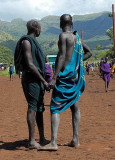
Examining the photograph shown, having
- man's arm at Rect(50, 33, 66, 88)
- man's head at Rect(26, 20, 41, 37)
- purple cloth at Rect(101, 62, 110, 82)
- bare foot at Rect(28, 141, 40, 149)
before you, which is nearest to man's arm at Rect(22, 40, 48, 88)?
man's arm at Rect(50, 33, 66, 88)

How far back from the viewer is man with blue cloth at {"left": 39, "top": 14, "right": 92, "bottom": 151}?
198 inches

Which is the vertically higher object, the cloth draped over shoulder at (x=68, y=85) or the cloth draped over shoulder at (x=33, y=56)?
the cloth draped over shoulder at (x=33, y=56)

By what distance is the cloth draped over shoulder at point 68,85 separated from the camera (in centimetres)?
511

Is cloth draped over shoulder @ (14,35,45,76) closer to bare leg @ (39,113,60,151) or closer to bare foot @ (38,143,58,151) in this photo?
bare leg @ (39,113,60,151)

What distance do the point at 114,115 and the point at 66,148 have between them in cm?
377

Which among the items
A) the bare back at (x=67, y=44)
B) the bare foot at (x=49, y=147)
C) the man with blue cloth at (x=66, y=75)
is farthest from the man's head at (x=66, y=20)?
the bare foot at (x=49, y=147)

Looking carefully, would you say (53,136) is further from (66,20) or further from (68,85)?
(66,20)

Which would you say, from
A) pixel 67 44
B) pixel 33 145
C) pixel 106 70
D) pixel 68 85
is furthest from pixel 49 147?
pixel 106 70

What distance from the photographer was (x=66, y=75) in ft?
16.8

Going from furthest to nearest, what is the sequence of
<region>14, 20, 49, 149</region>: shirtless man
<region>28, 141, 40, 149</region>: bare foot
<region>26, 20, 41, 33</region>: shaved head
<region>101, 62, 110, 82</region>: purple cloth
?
<region>101, 62, 110, 82</region>: purple cloth
<region>26, 20, 41, 33</region>: shaved head
<region>28, 141, 40, 149</region>: bare foot
<region>14, 20, 49, 149</region>: shirtless man

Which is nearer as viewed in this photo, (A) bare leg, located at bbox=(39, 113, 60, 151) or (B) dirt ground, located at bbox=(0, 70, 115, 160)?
(B) dirt ground, located at bbox=(0, 70, 115, 160)

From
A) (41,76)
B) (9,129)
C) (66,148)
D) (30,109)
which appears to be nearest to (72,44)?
(41,76)

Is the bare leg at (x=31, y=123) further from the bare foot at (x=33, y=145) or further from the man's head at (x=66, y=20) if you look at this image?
the man's head at (x=66, y=20)

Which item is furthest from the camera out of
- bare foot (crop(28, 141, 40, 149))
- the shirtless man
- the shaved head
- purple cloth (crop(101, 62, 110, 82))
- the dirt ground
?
purple cloth (crop(101, 62, 110, 82))
